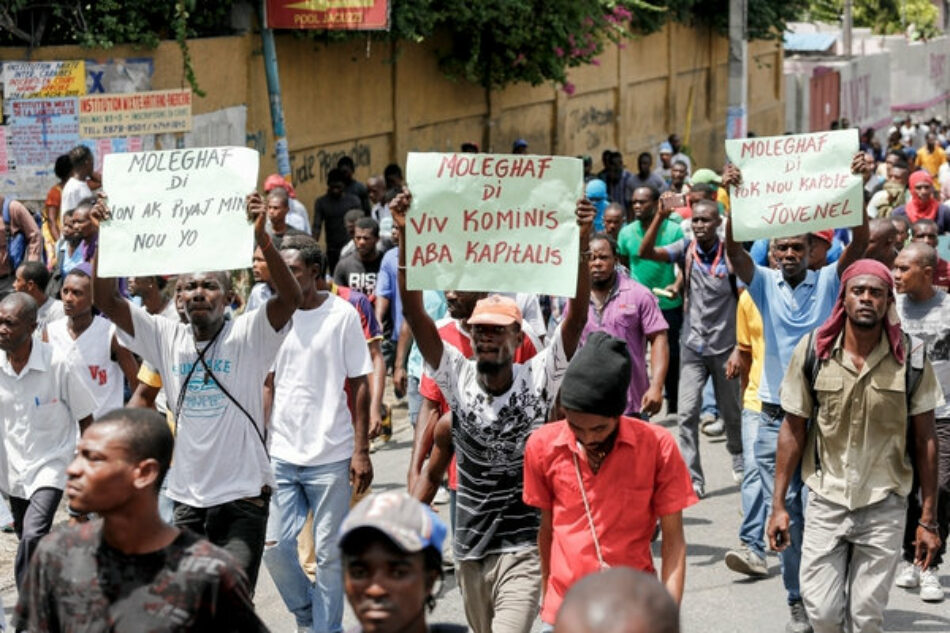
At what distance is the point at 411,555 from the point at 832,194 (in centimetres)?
477

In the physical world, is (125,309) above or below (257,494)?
above

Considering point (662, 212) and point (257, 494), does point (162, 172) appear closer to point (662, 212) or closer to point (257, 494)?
point (257, 494)

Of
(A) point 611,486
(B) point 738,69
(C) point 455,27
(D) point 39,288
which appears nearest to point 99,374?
(D) point 39,288

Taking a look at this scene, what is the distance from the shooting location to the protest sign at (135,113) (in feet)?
49.9

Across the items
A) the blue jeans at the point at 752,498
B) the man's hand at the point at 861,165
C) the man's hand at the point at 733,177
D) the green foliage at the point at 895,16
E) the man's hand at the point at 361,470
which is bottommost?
the blue jeans at the point at 752,498

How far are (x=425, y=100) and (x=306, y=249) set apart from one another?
49.6ft

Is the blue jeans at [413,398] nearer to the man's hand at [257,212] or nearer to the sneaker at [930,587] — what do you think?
the sneaker at [930,587]

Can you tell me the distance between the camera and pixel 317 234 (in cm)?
1714

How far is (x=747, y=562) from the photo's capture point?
8.79 metres

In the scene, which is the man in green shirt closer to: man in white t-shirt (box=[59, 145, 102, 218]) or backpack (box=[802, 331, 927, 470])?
man in white t-shirt (box=[59, 145, 102, 218])

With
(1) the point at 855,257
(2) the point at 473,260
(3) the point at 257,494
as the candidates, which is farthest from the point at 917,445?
(3) the point at 257,494

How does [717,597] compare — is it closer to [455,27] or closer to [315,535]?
[315,535]

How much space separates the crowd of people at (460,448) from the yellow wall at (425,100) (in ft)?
26.6

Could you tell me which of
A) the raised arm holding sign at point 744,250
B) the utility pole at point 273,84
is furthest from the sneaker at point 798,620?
the utility pole at point 273,84
